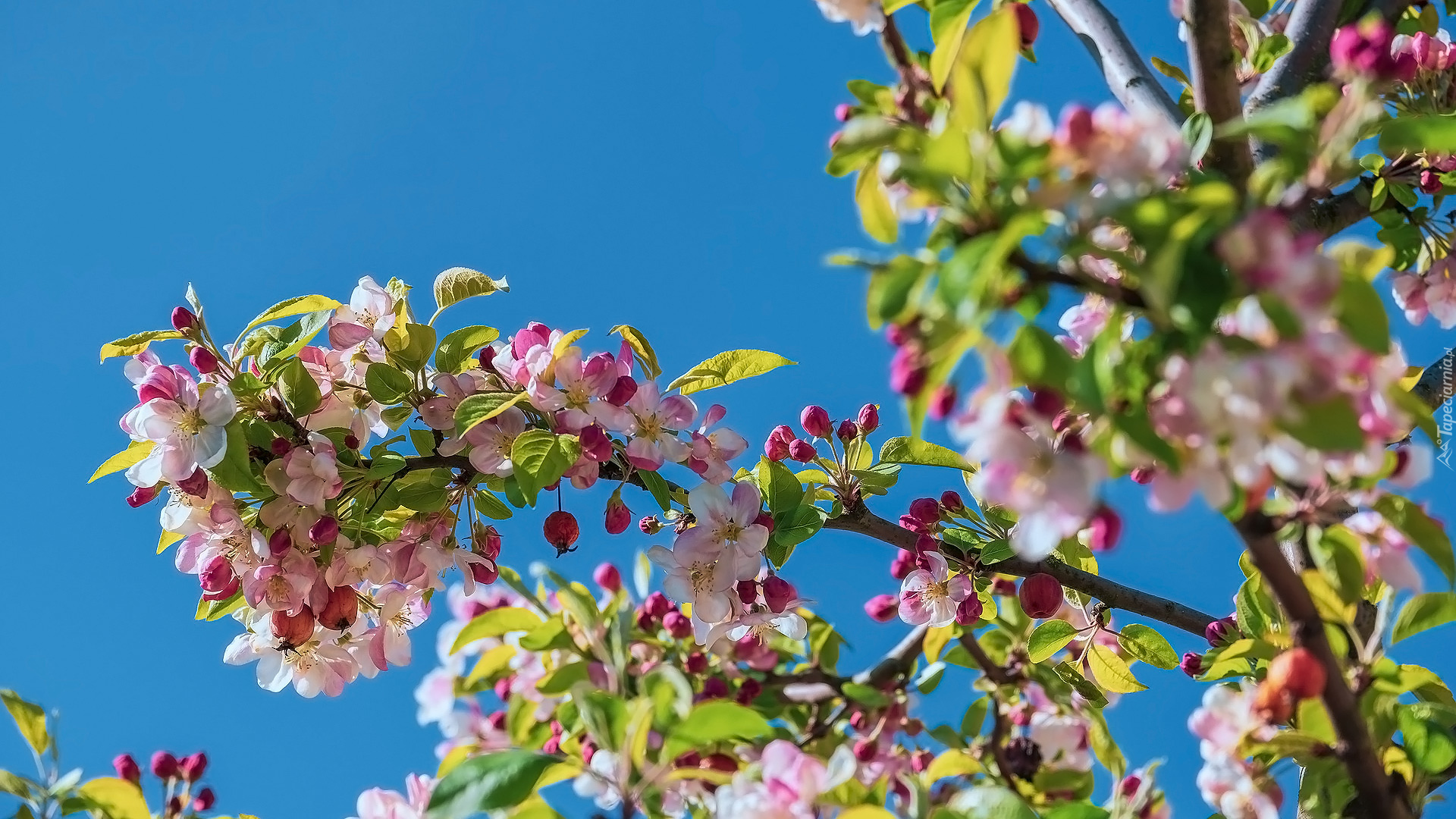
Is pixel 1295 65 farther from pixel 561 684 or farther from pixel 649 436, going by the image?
pixel 561 684

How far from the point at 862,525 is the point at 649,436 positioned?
1.37 feet

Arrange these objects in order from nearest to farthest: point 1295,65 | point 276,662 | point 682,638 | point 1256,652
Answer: point 1256,652 → point 682,638 → point 1295,65 → point 276,662

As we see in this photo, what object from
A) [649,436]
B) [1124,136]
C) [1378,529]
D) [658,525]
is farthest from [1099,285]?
[658,525]

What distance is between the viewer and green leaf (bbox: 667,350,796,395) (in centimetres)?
192

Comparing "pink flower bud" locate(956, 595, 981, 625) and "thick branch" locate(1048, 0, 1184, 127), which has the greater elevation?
"thick branch" locate(1048, 0, 1184, 127)

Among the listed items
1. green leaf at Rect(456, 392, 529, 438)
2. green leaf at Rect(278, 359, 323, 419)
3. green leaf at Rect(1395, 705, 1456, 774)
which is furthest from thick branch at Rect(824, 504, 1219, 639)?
green leaf at Rect(278, 359, 323, 419)

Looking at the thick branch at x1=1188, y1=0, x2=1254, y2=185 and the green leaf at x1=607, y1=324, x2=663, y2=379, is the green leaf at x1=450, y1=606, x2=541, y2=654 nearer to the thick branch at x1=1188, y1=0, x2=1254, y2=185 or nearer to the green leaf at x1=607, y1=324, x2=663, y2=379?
the green leaf at x1=607, y1=324, x2=663, y2=379

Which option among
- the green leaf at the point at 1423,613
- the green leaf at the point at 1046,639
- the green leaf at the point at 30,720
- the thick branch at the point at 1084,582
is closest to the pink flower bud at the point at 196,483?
the green leaf at the point at 30,720

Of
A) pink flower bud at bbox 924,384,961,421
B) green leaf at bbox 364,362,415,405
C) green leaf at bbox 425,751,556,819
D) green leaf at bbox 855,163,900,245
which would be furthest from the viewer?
green leaf at bbox 364,362,415,405

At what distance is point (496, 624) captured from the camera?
1.34 m

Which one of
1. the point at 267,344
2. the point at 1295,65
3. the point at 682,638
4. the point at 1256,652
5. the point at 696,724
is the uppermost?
the point at 1295,65

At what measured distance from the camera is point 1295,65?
173 centimetres

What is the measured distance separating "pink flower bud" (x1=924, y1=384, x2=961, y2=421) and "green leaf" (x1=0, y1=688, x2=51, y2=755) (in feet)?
3.99

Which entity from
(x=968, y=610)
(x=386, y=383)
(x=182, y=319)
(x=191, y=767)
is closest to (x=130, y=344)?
(x=182, y=319)
